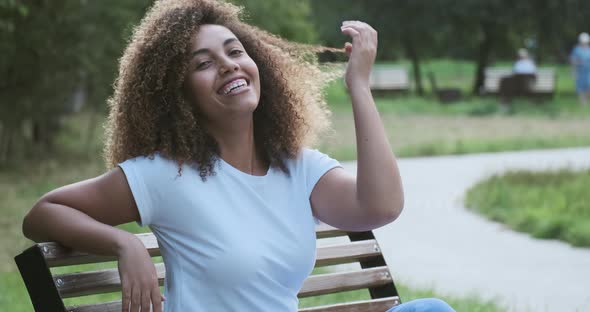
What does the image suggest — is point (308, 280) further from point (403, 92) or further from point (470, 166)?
point (403, 92)

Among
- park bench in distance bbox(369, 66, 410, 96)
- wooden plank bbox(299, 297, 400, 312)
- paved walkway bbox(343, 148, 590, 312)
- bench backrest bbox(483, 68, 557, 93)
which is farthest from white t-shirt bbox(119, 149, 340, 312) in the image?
park bench in distance bbox(369, 66, 410, 96)

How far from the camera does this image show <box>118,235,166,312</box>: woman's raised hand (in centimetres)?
236

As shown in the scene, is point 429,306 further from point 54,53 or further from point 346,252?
point 54,53

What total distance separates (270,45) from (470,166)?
30.8ft

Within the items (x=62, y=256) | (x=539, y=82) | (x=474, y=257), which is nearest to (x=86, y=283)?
(x=62, y=256)

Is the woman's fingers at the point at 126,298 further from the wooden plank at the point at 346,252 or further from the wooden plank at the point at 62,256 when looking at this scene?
the wooden plank at the point at 346,252

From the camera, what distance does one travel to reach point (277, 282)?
8.29 feet

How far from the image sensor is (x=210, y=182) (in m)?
2.54

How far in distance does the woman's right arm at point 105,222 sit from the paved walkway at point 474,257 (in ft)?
10.7

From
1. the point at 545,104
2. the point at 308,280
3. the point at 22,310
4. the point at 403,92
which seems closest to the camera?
the point at 308,280

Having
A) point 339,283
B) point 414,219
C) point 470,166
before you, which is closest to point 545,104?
point 470,166

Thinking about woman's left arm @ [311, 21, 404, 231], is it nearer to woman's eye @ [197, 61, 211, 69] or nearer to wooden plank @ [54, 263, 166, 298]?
woman's eye @ [197, 61, 211, 69]

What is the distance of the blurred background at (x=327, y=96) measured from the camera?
8.83 meters

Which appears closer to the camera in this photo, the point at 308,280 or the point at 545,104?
the point at 308,280
